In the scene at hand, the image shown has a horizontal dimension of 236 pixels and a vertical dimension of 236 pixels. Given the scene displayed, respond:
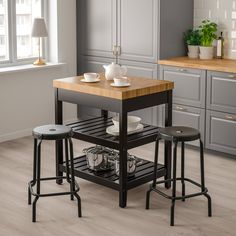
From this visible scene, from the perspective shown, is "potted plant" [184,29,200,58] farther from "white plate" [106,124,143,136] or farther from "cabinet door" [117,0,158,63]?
"white plate" [106,124,143,136]

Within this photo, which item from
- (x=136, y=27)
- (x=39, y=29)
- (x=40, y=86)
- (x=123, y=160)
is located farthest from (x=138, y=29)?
(x=123, y=160)

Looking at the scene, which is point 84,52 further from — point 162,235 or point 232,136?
point 162,235

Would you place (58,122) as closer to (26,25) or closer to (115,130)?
(115,130)

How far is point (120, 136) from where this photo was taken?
167 inches

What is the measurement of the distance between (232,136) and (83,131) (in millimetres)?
1626

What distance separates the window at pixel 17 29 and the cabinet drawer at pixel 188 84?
1682mm

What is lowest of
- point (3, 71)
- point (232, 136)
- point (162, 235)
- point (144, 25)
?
point (162, 235)

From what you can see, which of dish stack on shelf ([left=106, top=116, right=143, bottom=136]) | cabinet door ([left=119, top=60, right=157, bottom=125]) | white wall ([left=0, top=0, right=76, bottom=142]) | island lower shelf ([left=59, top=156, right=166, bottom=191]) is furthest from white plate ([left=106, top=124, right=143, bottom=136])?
white wall ([left=0, top=0, right=76, bottom=142])

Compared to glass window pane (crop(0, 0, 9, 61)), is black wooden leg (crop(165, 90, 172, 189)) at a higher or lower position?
lower

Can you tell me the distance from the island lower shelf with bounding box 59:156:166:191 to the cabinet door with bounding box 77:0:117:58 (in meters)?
2.09

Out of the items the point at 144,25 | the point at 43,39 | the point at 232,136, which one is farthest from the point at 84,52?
the point at 232,136

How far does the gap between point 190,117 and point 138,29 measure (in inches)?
45.0

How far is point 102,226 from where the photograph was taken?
4.01 m

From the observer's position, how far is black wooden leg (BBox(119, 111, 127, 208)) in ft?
13.8
